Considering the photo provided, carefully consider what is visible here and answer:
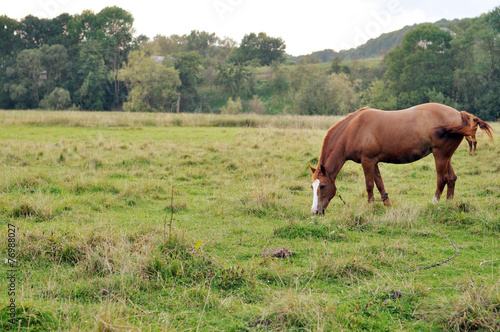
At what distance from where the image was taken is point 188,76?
6262cm

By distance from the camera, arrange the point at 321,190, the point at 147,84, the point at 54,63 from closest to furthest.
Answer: the point at 321,190, the point at 147,84, the point at 54,63

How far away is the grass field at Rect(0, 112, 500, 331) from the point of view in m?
3.28

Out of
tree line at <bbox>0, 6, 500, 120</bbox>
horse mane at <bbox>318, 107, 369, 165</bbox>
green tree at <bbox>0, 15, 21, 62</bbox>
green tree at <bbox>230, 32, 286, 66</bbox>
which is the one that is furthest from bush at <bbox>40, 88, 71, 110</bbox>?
horse mane at <bbox>318, 107, 369, 165</bbox>

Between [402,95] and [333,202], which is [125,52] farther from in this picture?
[333,202]

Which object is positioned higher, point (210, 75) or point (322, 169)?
point (210, 75)

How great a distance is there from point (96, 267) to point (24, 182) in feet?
19.0

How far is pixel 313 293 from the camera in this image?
12.4 ft

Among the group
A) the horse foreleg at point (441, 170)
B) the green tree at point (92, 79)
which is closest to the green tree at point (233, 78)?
the green tree at point (92, 79)

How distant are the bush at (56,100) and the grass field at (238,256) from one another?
49732 mm

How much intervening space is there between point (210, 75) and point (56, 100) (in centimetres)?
2854

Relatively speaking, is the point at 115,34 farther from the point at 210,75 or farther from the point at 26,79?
the point at 210,75

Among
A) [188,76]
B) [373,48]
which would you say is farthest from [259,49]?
[373,48]

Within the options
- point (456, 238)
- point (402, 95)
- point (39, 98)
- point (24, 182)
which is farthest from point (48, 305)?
point (39, 98)

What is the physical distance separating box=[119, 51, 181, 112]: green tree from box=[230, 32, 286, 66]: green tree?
124 ft
